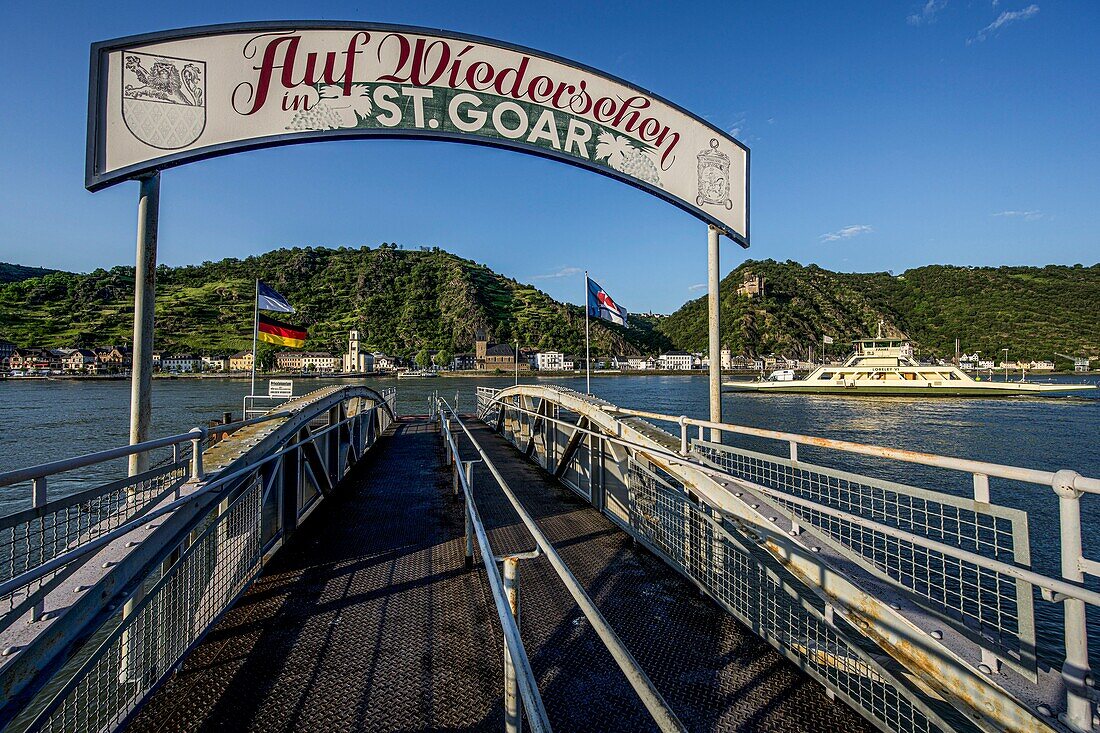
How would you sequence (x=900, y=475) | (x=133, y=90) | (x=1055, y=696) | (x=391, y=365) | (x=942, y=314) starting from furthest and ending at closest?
1. (x=391, y=365)
2. (x=942, y=314)
3. (x=900, y=475)
4. (x=133, y=90)
5. (x=1055, y=696)

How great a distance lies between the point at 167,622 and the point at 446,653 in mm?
1849

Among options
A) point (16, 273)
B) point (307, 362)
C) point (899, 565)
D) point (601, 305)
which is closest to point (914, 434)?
point (601, 305)

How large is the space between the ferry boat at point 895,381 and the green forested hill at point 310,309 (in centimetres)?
10584

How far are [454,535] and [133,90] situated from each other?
192 inches

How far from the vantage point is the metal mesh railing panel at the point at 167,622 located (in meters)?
2.69

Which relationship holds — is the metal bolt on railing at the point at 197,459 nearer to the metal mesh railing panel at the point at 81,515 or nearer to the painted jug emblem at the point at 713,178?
the metal mesh railing panel at the point at 81,515

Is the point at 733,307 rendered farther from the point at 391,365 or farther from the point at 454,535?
the point at 454,535

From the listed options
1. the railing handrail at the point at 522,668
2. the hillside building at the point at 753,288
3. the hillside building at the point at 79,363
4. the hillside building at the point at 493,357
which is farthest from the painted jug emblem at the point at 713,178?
the hillside building at the point at 753,288

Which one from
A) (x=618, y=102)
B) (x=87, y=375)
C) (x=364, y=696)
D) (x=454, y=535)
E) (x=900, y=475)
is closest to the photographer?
(x=364, y=696)

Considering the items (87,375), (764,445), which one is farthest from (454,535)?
(87,375)

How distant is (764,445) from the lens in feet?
90.3

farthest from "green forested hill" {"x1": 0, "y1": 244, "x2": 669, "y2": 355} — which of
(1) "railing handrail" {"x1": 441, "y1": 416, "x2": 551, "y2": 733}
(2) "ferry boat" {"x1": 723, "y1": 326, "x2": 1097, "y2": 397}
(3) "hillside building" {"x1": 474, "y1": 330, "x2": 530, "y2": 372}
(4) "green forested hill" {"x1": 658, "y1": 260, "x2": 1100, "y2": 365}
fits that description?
(1) "railing handrail" {"x1": 441, "y1": 416, "x2": 551, "y2": 733}

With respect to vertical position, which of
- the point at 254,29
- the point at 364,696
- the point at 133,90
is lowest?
the point at 364,696

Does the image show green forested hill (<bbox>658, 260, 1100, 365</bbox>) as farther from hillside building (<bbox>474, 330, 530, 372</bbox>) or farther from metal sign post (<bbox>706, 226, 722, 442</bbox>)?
metal sign post (<bbox>706, 226, 722, 442</bbox>)
